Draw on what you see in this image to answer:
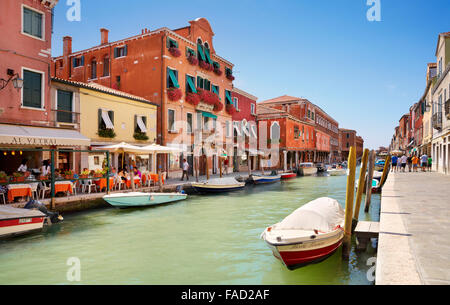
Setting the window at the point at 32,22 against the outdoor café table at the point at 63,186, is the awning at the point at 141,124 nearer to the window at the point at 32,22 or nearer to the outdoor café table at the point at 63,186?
the window at the point at 32,22

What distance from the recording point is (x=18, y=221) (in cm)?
827

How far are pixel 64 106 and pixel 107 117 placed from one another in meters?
2.39

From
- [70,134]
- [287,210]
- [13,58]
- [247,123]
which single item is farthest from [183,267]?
[247,123]

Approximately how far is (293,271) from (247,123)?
26.7m

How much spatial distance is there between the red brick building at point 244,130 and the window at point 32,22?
18.5 metres

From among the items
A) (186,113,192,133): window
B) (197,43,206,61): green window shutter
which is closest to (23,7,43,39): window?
(186,113,192,133): window

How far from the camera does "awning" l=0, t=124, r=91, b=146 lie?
10.9 meters

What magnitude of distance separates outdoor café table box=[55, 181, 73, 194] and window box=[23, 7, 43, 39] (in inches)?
269

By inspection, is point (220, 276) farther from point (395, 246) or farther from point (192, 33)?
point (192, 33)

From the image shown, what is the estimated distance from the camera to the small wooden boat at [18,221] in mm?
8062

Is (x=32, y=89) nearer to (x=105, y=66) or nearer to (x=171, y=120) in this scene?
(x=171, y=120)

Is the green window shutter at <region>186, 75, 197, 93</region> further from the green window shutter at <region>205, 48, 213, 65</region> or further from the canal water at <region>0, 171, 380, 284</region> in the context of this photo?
the canal water at <region>0, 171, 380, 284</region>
